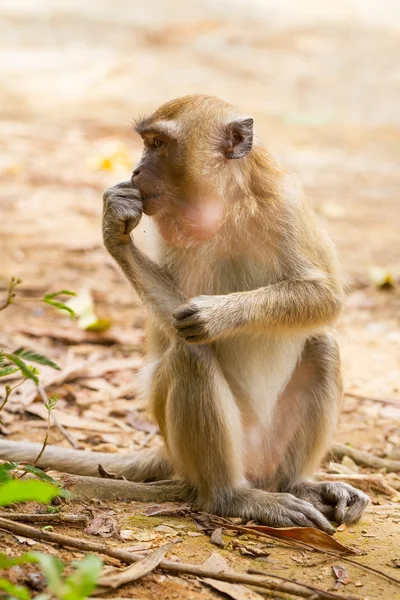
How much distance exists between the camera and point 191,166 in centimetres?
514

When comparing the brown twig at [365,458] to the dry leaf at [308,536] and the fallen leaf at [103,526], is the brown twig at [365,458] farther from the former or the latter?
the fallen leaf at [103,526]

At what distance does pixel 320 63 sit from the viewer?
80.0ft

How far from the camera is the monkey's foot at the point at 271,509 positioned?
4.98m

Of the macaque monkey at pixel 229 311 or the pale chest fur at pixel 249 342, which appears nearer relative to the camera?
the macaque monkey at pixel 229 311

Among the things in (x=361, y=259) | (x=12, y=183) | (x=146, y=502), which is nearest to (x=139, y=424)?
(x=146, y=502)

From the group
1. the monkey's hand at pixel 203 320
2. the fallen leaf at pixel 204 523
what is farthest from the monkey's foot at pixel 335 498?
the monkey's hand at pixel 203 320

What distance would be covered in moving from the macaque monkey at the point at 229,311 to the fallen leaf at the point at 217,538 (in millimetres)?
431

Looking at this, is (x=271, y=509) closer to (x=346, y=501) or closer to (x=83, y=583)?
(x=346, y=501)

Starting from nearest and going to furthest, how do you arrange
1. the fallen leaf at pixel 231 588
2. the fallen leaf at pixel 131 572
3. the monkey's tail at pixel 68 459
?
the fallen leaf at pixel 131 572
the fallen leaf at pixel 231 588
the monkey's tail at pixel 68 459

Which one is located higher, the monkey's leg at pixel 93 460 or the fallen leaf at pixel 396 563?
the monkey's leg at pixel 93 460

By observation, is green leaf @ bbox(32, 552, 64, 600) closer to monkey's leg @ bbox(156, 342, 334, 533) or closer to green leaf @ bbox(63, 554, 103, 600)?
green leaf @ bbox(63, 554, 103, 600)

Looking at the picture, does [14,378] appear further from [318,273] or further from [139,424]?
[318,273]

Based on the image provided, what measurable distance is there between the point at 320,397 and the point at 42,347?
10.3 feet

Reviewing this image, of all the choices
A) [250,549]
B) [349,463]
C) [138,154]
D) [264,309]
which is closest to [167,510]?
[250,549]
